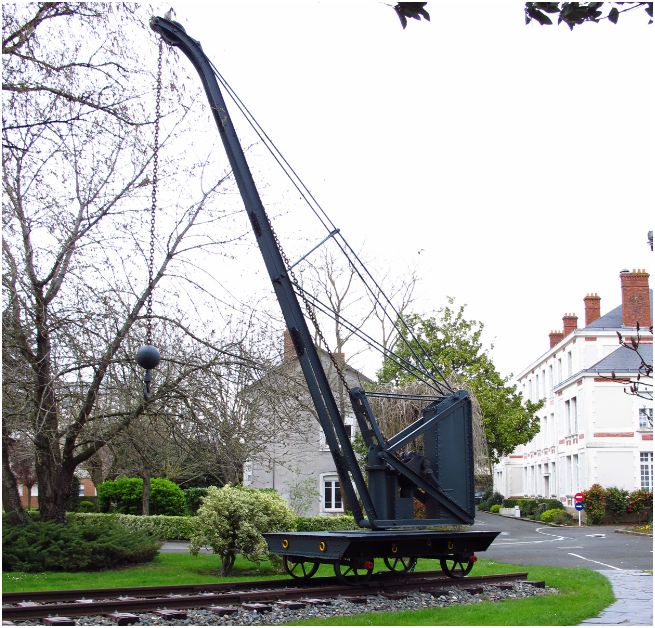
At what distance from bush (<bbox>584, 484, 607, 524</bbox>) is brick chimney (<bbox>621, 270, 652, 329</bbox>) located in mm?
8281

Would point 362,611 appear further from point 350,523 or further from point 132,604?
point 350,523

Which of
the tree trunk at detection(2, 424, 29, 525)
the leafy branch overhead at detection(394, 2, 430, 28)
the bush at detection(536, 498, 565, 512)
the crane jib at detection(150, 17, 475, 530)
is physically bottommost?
the bush at detection(536, 498, 565, 512)

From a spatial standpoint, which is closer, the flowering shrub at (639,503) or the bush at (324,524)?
the bush at (324,524)

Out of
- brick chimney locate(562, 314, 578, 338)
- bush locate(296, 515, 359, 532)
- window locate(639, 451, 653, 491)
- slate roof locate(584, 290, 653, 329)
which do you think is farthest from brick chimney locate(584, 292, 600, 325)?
bush locate(296, 515, 359, 532)

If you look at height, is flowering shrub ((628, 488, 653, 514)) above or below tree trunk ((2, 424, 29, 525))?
below

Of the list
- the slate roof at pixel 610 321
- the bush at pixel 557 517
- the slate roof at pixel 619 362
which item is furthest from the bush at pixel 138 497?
the slate roof at pixel 610 321

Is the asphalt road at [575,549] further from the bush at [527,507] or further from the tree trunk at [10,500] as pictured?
the bush at [527,507]

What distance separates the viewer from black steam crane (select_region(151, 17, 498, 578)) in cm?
1091

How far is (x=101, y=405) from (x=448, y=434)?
632 cm

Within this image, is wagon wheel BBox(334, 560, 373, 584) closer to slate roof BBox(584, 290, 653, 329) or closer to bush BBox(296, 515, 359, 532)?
bush BBox(296, 515, 359, 532)

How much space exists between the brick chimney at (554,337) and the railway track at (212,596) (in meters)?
41.7

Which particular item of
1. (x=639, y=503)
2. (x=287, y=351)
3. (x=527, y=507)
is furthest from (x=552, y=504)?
(x=287, y=351)

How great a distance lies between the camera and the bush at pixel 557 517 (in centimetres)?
3788

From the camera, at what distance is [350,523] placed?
19.7 m
